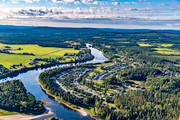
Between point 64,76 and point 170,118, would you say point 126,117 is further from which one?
point 64,76

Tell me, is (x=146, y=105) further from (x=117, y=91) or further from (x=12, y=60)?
(x=12, y=60)

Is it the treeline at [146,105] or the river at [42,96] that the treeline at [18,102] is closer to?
the river at [42,96]

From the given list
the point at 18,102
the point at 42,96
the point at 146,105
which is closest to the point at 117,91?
the point at 146,105

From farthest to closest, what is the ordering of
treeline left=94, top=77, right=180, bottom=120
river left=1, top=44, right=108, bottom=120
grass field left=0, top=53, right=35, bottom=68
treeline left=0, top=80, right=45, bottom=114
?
Answer: grass field left=0, top=53, right=35, bottom=68 → treeline left=0, top=80, right=45, bottom=114 → river left=1, top=44, right=108, bottom=120 → treeline left=94, top=77, right=180, bottom=120

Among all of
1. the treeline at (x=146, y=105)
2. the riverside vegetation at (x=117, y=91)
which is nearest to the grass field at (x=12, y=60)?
the riverside vegetation at (x=117, y=91)

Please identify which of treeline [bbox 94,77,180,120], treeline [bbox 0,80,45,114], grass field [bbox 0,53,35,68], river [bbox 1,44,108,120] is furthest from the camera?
grass field [bbox 0,53,35,68]

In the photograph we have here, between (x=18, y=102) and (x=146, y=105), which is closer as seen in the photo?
(x=146, y=105)

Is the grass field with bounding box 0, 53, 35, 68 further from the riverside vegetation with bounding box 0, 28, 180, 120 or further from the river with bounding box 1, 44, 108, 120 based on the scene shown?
the river with bounding box 1, 44, 108, 120

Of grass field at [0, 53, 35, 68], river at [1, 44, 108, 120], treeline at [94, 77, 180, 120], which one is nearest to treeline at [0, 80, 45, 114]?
river at [1, 44, 108, 120]

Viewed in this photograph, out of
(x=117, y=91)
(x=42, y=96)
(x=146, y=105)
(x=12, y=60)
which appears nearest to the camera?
(x=146, y=105)
